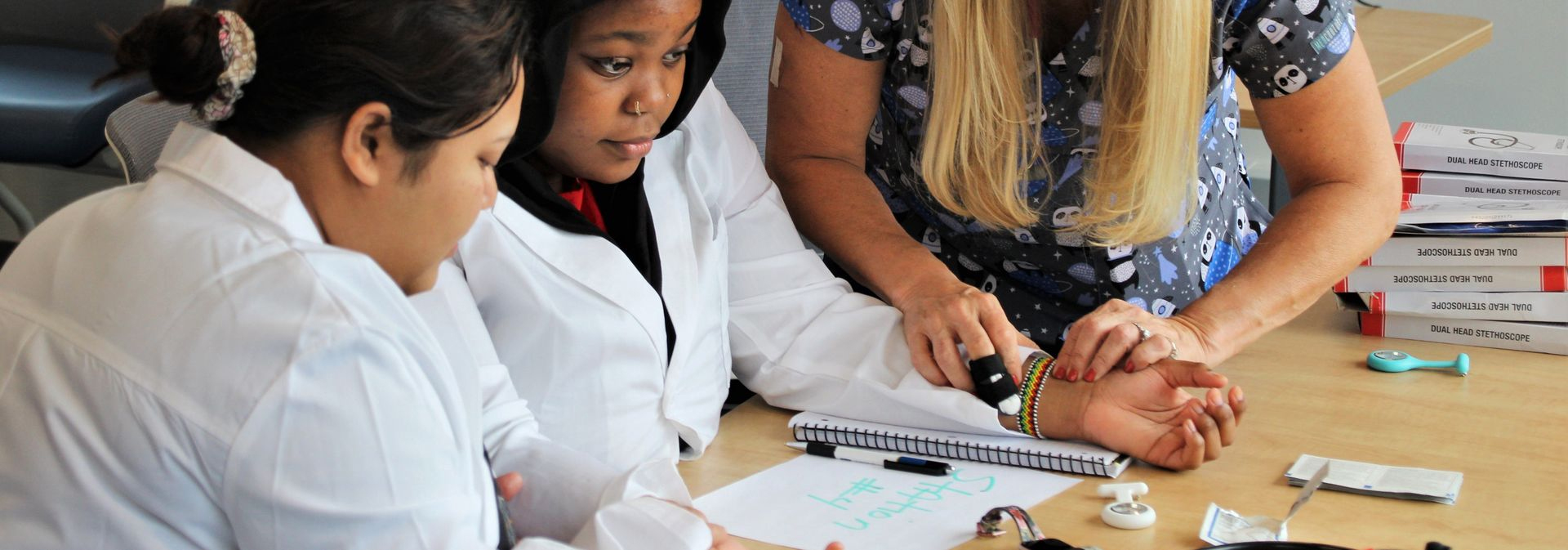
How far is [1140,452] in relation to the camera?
1086 millimetres

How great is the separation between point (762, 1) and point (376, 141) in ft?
5.08

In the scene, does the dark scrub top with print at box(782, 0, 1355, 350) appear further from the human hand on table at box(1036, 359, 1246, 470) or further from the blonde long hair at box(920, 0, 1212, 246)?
the human hand on table at box(1036, 359, 1246, 470)

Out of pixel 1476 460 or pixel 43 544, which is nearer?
pixel 43 544

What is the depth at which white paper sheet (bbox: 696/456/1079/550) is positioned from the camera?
3.15 ft

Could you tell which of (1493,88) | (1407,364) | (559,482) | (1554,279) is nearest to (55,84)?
(559,482)

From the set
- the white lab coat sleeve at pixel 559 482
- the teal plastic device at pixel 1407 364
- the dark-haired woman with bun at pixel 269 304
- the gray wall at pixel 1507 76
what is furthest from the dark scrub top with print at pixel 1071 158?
the gray wall at pixel 1507 76

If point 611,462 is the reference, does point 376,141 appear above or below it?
above

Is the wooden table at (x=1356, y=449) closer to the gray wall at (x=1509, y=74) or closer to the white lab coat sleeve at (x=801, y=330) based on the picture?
the white lab coat sleeve at (x=801, y=330)

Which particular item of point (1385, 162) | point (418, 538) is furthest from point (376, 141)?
point (1385, 162)

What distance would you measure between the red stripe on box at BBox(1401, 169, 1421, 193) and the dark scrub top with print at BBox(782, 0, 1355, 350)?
184mm

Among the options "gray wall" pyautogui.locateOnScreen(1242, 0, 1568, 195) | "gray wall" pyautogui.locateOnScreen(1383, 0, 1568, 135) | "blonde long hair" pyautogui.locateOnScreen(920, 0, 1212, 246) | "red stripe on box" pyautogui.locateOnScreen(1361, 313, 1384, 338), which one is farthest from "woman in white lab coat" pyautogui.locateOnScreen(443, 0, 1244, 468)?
"gray wall" pyautogui.locateOnScreen(1383, 0, 1568, 135)

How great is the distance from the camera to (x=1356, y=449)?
110cm

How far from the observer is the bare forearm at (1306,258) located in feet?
4.41

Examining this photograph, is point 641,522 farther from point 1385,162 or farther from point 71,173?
point 71,173
